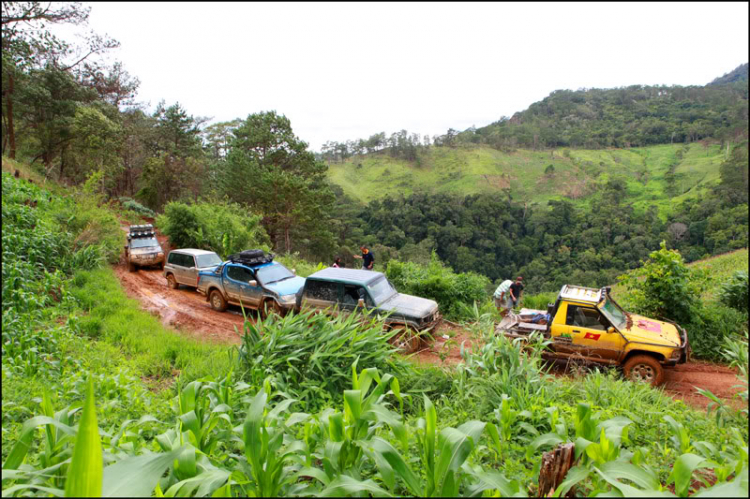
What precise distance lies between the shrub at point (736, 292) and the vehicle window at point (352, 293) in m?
7.33

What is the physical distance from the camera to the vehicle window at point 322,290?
8828mm

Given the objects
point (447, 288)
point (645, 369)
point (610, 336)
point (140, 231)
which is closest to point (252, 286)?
point (447, 288)

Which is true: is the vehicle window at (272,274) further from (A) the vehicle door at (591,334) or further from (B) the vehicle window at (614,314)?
(B) the vehicle window at (614,314)

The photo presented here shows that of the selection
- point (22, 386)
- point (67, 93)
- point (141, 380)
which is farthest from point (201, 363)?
point (67, 93)

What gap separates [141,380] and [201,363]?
909 millimetres

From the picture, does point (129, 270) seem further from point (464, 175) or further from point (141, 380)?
point (464, 175)

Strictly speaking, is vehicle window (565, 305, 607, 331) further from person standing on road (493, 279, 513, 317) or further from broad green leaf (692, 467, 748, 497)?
broad green leaf (692, 467, 748, 497)

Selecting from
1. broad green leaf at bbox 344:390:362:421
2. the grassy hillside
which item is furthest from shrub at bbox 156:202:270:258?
the grassy hillside

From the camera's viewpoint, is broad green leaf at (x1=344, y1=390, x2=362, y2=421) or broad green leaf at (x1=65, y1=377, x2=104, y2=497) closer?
broad green leaf at (x1=65, y1=377, x2=104, y2=497)

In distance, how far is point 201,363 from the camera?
20.3 feet

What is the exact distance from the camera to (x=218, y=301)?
1167 cm

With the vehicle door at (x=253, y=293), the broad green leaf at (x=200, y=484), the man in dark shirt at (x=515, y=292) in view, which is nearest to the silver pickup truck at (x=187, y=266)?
the vehicle door at (x=253, y=293)

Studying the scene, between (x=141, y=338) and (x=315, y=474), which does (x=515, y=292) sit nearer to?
(x=141, y=338)

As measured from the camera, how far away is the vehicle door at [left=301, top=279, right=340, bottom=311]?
347 inches
